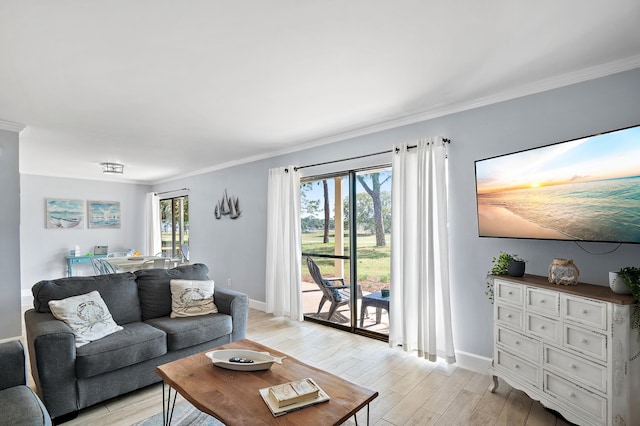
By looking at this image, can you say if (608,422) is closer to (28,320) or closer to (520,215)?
(520,215)

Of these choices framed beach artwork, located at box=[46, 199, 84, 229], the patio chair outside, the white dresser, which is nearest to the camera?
the white dresser

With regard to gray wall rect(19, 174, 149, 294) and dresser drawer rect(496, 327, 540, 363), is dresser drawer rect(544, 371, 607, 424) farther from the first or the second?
gray wall rect(19, 174, 149, 294)

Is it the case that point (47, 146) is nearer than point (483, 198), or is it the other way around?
point (483, 198)

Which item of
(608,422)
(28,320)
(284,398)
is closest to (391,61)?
(284,398)

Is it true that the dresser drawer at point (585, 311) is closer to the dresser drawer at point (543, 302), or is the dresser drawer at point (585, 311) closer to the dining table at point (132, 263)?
the dresser drawer at point (543, 302)

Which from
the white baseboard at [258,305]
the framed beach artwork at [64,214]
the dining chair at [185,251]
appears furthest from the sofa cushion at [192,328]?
the framed beach artwork at [64,214]

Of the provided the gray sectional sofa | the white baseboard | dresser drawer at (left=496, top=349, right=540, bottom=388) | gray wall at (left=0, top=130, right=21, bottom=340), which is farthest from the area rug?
the white baseboard

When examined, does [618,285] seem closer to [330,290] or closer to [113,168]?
[330,290]

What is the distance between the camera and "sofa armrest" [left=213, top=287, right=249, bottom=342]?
3.31m

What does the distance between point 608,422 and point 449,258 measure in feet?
5.20

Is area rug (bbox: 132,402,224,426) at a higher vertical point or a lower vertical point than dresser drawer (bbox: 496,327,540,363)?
lower

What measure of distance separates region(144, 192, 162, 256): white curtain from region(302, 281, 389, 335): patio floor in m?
4.81

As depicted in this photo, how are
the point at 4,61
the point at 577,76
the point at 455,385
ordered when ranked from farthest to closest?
the point at 455,385, the point at 577,76, the point at 4,61

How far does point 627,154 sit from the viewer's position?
199 cm
